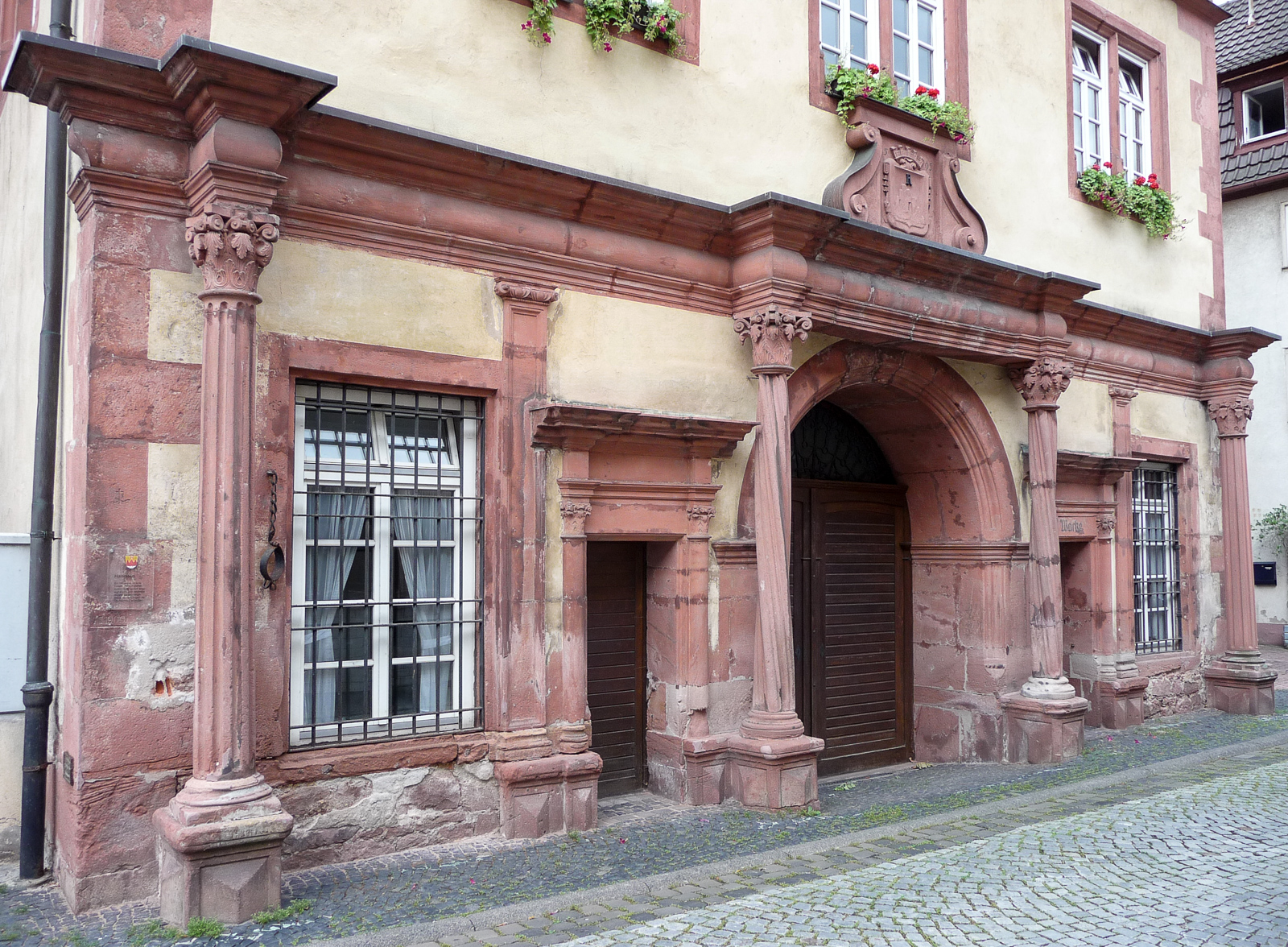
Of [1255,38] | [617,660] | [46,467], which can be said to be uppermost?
[1255,38]

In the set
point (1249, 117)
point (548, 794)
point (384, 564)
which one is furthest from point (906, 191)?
point (1249, 117)

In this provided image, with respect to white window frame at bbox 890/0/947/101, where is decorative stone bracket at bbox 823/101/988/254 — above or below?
below

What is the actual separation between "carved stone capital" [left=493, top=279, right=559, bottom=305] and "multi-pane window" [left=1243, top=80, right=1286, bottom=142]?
1545 cm

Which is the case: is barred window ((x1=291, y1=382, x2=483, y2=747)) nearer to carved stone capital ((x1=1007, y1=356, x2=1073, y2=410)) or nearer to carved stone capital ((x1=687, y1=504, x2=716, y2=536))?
carved stone capital ((x1=687, y1=504, x2=716, y2=536))

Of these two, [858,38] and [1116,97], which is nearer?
[858,38]

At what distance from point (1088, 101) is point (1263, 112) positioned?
8.71 m

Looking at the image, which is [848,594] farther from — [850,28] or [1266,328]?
[1266,328]

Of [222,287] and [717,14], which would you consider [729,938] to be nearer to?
[222,287]

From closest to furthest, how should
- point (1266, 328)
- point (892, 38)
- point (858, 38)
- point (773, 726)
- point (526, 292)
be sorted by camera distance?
1. point (526, 292)
2. point (773, 726)
3. point (858, 38)
4. point (892, 38)
5. point (1266, 328)

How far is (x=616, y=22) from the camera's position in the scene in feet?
22.4

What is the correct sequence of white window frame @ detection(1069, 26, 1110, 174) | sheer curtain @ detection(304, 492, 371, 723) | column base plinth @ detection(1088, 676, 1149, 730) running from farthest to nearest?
white window frame @ detection(1069, 26, 1110, 174) → column base plinth @ detection(1088, 676, 1149, 730) → sheer curtain @ detection(304, 492, 371, 723)

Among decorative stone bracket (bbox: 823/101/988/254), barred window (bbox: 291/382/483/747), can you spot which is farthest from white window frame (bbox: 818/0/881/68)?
barred window (bbox: 291/382/483/747)

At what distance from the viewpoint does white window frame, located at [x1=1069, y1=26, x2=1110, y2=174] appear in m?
10.6

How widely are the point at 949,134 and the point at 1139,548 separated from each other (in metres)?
5.24
